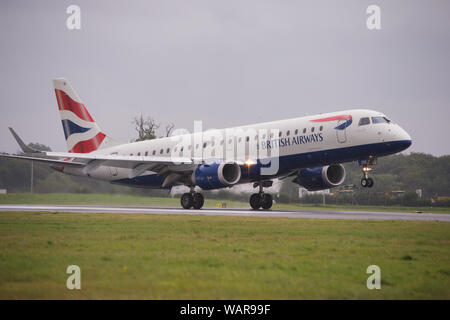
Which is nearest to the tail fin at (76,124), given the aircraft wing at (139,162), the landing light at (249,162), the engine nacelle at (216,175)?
the aircraft wing at (139,162)

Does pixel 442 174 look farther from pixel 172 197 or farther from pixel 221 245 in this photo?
pixel 221 245

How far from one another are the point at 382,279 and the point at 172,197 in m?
41.2

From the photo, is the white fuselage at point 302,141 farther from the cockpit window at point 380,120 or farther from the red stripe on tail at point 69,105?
the red stripe on tail at point 69,105

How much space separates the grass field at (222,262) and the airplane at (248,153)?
1165cm

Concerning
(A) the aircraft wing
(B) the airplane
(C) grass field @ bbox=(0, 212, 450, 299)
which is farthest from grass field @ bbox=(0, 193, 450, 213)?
(C) grass field @ bbox=(0, 212, 450, 299)

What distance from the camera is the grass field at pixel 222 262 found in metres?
9.18

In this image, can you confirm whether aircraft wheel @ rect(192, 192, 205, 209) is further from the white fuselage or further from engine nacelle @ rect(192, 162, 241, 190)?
the white fuselage

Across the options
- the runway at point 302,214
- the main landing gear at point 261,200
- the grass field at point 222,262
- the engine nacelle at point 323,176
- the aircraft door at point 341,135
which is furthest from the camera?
the main landing gear at point 261,200

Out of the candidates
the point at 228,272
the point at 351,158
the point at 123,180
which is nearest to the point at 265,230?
the point at 228,272

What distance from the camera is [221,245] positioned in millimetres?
14945

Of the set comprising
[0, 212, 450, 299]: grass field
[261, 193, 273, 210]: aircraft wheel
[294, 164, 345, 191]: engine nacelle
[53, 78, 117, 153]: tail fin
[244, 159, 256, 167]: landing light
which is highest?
[53, 78, 117, 153]: tail fin

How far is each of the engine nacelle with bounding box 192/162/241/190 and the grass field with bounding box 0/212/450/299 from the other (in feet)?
44.9

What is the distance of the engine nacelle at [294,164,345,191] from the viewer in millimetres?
37562
